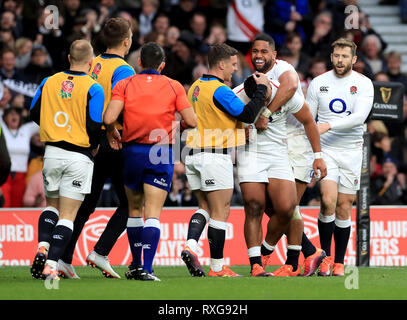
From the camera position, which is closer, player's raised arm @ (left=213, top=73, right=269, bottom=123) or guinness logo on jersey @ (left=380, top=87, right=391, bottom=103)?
player's raised arm @ (left=213, top=73, right=269, bottom=123)

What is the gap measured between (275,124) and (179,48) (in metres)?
7.37

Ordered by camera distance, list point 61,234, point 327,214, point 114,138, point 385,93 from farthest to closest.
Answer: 1. point 385,93
2. point 327,214
3. point 114,138
4. point 61,234

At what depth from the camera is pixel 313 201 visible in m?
14.9

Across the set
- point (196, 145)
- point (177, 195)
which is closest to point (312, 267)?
point (196, 145)

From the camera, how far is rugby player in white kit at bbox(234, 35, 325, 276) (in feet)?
31.7

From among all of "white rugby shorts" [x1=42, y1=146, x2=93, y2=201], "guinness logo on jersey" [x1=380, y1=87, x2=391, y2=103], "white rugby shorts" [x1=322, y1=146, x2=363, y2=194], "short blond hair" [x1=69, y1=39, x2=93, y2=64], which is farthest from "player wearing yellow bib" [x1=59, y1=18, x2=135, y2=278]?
"guinness logo on jersey" [x1=380, y1=87, x2=391, y2=103]

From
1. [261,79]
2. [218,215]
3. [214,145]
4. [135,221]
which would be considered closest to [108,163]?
[135,221]

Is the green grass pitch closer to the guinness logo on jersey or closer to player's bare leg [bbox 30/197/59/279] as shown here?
player's bare leg [bbox 30/197/59/279]

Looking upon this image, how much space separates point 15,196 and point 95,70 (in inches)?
217

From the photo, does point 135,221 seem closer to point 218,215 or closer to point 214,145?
point 218,215

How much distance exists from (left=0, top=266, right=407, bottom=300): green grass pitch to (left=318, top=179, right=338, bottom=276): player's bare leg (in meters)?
0.55

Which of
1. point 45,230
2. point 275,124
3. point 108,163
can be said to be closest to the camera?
point 45,230

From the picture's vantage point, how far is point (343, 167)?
1051cm
